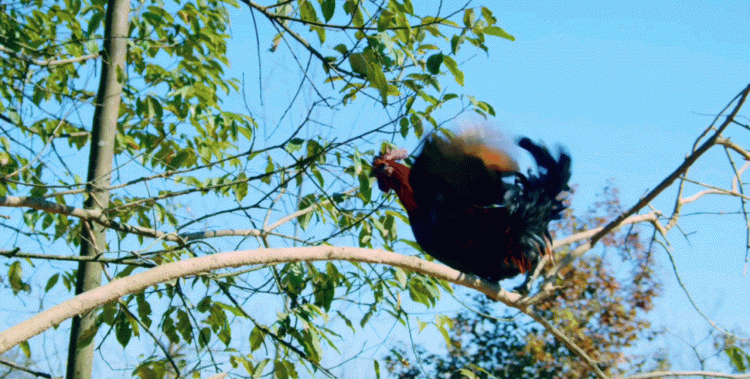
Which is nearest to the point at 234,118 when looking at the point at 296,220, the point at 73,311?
the point at 296,220

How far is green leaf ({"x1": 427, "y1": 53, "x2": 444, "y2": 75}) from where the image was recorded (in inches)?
98.0

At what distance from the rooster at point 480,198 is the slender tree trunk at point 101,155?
1.33 m

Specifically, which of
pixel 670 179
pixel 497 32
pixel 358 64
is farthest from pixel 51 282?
pixel 670 179

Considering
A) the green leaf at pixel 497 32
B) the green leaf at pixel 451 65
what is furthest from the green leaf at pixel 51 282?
the green leaf at pixel 497 32

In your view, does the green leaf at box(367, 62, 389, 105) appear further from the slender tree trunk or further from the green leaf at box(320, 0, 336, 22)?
the slender tree trunk

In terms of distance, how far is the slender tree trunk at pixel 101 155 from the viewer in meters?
3.13

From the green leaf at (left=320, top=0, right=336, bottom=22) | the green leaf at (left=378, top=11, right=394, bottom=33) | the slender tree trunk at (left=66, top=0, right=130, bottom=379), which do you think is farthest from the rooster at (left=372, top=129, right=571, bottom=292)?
the slender tree trunk at (left=66, top=0, right=130, bottom=379)

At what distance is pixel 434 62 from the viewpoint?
2.50 meters

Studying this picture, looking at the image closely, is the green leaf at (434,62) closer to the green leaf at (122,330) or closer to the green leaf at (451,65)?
the green leaf at (451,65)

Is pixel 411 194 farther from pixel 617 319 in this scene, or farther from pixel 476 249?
pixel 617 319

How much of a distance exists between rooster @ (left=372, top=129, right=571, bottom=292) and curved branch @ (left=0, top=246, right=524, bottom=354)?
293mm

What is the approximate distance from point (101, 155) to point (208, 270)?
1.88m

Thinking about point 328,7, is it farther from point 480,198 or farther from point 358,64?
point 480,198

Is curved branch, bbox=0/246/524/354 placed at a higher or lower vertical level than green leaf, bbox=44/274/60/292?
lower
